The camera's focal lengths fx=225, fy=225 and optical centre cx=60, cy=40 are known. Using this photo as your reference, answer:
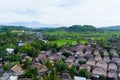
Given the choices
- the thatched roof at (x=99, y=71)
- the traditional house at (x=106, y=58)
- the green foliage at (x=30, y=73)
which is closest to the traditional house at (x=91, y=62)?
the thatched roof at (x=99, y=71)

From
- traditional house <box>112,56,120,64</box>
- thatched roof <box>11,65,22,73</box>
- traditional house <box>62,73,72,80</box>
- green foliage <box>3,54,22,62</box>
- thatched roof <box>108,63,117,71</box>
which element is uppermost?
green foliage <box>3,54,22,62</box>

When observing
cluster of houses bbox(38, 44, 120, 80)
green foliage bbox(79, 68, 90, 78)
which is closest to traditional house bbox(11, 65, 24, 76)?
cluster of houses bbox(38, 44, 120, 80)

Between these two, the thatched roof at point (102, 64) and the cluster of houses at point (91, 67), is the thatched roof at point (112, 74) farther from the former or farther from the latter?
the thatched roof at point (102, 64)

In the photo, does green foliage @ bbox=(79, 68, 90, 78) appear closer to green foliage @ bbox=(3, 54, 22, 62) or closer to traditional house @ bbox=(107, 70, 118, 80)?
traditional house @ bbox=(107, 70, 118, 80)

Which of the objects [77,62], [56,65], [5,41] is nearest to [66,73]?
[56,65]

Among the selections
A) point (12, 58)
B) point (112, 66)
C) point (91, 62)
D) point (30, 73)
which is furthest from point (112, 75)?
point (12, 58)

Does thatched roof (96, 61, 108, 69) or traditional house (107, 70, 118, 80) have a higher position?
thatched roof (96, 61, 108, 69)

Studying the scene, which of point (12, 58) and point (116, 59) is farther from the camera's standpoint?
point (116, 59)

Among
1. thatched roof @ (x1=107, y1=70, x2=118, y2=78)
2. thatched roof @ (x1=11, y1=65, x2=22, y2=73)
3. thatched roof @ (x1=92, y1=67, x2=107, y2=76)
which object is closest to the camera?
thatched roof @ (x1=107, y1=70, x2=118, y2=78)

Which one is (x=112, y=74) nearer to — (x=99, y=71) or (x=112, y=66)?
(x=99, y=71)

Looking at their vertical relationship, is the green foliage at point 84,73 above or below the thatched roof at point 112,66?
above

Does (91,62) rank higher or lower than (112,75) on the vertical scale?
higher

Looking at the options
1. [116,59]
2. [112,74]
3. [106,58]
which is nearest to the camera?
[112,74]
